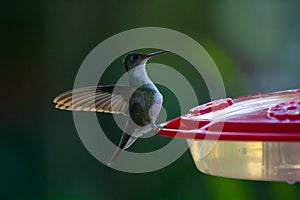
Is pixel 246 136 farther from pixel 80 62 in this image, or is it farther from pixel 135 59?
pixel 80 62

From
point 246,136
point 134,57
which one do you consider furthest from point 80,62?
point 246,136

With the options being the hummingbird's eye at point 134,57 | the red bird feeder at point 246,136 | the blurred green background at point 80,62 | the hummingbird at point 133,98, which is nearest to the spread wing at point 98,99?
the hummingbird at point 133,98

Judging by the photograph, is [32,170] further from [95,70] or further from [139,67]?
[139,67]

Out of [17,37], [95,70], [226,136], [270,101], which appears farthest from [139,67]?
[17,37]

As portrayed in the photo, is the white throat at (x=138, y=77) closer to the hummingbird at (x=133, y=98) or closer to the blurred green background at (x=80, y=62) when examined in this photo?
the hummingbird at (x=133, y=98)

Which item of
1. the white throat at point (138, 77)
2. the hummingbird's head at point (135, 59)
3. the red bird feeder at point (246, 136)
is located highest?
the hummingbird's head at point (135, 59)

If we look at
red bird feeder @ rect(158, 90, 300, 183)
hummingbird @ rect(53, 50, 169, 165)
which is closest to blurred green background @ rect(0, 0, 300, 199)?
hummingbird @ rect(53, 50, 169, 165)
